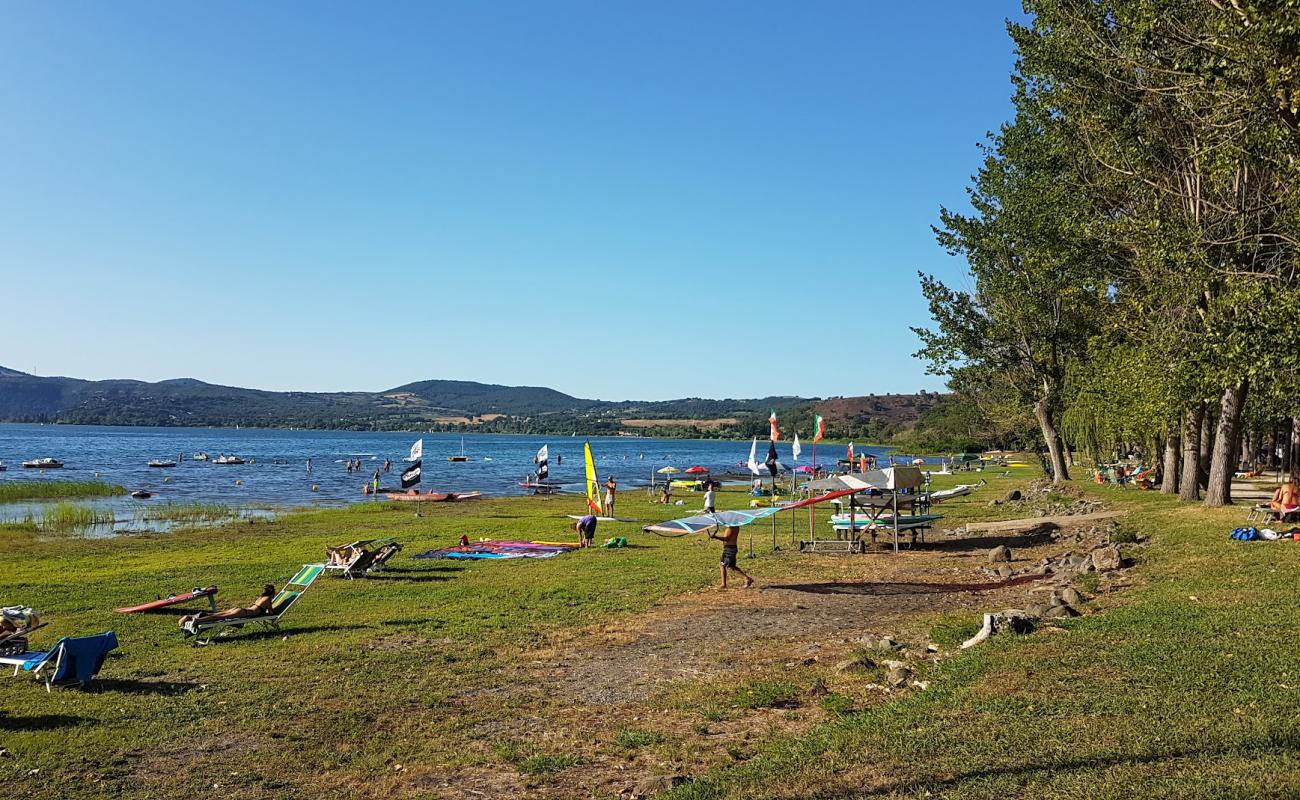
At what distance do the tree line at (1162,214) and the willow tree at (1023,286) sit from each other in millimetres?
121

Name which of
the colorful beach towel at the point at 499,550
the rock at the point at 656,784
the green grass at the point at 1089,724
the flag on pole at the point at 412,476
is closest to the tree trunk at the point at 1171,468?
the green grass at the point at 1089,724

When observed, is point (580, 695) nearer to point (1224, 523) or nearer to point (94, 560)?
point (1224, 523)

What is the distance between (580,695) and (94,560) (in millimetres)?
20129

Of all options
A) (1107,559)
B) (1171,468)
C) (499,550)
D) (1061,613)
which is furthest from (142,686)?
(1171,468)

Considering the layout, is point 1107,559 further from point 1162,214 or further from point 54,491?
point 54,491

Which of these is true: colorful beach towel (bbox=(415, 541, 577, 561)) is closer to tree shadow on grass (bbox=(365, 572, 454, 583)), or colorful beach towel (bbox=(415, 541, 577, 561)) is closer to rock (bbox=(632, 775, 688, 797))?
tree shadow on grass (bbox=(365, 572, 454, 583))

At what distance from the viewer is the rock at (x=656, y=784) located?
6.84 metres

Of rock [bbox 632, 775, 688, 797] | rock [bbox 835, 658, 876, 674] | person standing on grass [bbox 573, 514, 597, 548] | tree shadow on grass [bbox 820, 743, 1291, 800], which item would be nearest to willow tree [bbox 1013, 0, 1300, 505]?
rock [bbox 835, 658, 876, 674]

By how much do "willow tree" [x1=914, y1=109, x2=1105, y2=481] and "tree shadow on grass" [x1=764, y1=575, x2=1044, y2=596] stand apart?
12.4 m

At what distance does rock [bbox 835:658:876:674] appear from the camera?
1002cm

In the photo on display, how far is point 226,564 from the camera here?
22.1 meters

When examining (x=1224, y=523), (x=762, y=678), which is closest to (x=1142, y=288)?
(x=1224, y=523)

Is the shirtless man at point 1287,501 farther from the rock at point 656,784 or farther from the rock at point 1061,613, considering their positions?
the rock at point 656,784

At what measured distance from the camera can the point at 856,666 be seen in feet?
33.1
